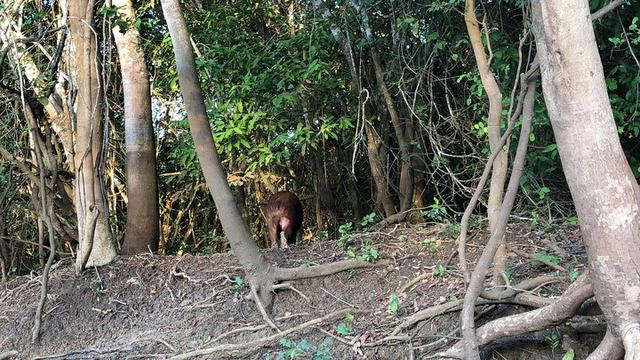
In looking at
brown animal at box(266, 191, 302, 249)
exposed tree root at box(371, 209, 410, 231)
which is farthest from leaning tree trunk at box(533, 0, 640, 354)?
brown animal at box(266, 191, 302, 249)

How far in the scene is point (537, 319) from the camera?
3.84 meters

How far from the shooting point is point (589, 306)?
13.3 ft

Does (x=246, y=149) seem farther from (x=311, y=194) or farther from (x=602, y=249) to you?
(x=602, y=249)

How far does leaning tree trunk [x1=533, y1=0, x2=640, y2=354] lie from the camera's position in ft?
10.2

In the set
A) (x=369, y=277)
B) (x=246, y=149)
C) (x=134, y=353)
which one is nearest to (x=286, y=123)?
(x=246, y=149)

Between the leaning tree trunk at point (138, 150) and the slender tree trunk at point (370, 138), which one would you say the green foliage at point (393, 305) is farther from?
the leaning tree trunk at point (138, 150)

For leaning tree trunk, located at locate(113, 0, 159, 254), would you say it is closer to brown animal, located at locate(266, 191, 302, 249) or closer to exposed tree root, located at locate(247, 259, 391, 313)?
brown animal, located at locate(266, 191, 302, 249)

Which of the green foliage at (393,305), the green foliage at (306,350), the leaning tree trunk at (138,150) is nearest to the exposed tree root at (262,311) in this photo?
the green foliage at (306,350)

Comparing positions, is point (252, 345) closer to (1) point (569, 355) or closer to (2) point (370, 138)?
(1) point (569, 355)

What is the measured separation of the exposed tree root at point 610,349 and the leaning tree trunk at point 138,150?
5488 millimetres

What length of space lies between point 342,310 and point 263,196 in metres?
6.06

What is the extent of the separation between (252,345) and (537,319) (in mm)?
2362

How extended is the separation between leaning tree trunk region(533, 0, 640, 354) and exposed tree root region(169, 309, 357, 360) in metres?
2.55

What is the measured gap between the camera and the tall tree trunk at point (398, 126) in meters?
7.61
